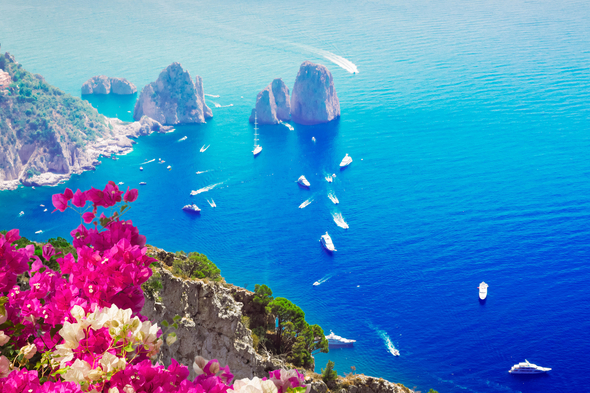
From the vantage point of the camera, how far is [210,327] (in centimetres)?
2034

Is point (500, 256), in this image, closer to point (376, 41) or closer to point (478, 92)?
point (478, 92)

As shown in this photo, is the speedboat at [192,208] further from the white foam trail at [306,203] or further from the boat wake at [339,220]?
the boat wake at [339,220]

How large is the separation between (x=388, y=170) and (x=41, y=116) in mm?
56271

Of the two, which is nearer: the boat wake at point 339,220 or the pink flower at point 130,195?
the pink flower at point 130,195

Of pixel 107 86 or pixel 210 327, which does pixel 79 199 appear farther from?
pixel 107 86

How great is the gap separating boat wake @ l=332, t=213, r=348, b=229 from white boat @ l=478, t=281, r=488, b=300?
17.0 metres

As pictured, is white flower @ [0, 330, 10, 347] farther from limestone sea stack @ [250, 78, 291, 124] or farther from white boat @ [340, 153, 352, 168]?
limestone sea stack @ [250, 78, 291, 124]

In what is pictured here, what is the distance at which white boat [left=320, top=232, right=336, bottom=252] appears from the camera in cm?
5147

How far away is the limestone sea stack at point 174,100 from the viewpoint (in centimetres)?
8456

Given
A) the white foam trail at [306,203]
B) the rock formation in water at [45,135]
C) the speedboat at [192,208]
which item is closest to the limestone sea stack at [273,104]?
the rock formation in water at [45,135]

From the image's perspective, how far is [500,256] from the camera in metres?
50.4

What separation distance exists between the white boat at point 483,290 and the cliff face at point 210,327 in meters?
31.3

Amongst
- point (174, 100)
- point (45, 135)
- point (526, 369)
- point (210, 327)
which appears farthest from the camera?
point (174, 100)

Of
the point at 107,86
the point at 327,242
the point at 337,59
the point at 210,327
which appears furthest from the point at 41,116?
the point at 210,327
